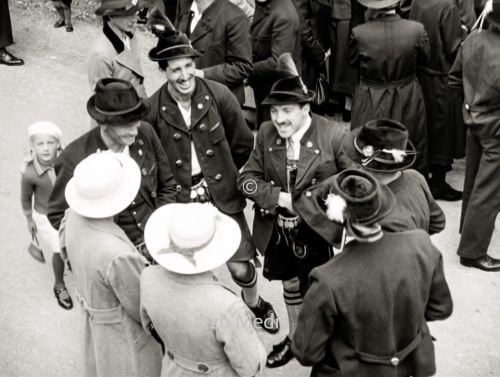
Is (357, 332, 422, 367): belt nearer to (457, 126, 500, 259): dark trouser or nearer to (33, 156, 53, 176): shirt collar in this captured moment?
(457, 126, 500, 259): dark trouser

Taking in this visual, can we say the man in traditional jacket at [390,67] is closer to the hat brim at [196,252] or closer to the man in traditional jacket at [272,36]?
the man in traditional jacket at [272,36]

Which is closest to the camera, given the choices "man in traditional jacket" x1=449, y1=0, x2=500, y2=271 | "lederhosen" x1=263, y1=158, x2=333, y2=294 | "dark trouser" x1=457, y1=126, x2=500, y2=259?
"lederhosen" x1=263, y1=158, x2=333, y2=294

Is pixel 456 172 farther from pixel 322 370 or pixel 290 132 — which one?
pixel 322 370

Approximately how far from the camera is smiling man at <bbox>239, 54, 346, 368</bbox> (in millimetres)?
4316

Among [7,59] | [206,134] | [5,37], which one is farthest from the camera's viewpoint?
[7,59]

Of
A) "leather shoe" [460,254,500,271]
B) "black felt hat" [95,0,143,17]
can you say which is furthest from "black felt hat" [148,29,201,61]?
"leather shoe" [460,254,500,271]

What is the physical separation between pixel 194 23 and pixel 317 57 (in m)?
1.83

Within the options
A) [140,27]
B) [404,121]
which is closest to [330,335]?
[404,121]

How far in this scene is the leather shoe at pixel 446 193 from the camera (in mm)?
6691

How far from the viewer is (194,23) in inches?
238

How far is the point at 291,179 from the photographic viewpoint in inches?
176

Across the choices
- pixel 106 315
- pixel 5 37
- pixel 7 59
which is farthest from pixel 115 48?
pixel 7 59

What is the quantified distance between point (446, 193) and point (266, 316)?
2.53 metres

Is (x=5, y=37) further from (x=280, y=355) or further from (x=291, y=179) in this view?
(x=280, y=355)
